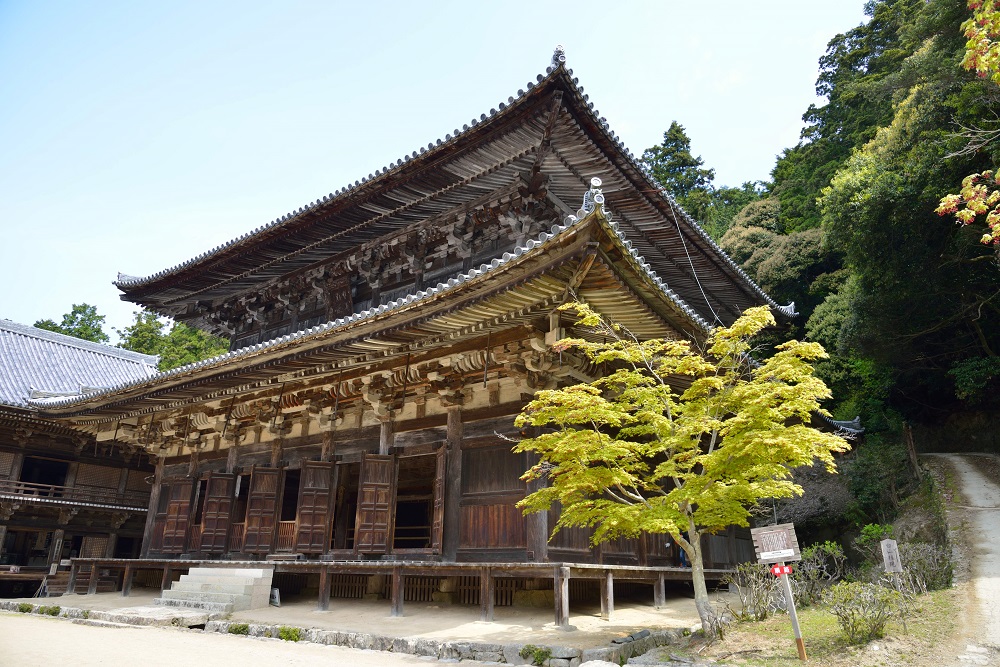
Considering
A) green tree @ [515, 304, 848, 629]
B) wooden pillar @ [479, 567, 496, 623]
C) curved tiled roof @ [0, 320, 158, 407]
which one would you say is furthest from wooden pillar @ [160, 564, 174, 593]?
green tree @ [515, 304, 848, 629]

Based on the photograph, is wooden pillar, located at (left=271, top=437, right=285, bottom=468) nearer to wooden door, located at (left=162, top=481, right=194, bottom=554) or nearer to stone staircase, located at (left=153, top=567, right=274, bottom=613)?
stone staircase, located at (left=153, top=567, right=274, bottom=613)

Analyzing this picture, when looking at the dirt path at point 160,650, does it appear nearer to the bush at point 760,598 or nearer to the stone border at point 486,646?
the stone border at point 486,646

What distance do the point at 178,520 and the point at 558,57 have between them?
47.0 ft

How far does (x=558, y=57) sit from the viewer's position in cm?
1018

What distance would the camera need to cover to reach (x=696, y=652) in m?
7.02

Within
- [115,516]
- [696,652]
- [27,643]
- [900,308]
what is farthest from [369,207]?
[900,308]

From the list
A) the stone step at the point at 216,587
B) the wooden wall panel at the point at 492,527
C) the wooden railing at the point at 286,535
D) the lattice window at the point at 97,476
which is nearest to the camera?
the wooden wall panel at the point at 492,527

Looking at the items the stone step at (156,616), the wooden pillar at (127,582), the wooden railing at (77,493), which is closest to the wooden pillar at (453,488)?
the stone step at (156,616)

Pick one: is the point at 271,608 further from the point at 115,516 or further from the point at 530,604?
the point at 115,516

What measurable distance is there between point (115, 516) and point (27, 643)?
53.1 feet

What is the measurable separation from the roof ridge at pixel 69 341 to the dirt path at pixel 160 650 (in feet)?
71.5

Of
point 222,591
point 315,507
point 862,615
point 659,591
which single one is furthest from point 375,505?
point 862,615

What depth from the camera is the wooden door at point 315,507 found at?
41.8ft

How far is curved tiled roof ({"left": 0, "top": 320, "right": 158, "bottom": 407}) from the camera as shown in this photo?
23.9 m
